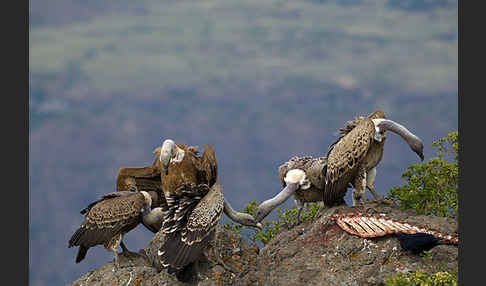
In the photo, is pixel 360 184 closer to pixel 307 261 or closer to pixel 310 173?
pixel 310 173

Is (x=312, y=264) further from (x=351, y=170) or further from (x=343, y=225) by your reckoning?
(x=351, y=170)

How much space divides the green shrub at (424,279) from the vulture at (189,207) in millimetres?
2775

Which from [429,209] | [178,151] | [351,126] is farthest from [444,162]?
[178,151]

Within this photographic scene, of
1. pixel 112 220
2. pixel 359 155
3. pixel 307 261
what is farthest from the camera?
pixel 359 155

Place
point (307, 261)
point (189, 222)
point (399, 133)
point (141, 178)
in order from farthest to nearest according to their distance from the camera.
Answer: point (141, 178)
point (399, 133)
point (307, 261)
point (189, 222)

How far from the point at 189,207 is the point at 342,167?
9.55ft

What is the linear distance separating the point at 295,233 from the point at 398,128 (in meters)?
2.59

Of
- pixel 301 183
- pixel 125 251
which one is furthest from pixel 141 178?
pixel 301 183

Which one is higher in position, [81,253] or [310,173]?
[310,173]

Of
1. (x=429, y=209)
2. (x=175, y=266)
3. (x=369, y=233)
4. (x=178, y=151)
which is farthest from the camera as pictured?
(x=429, y=209)

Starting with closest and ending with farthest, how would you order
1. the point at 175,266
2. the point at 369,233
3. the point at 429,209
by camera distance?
the point at 175,266, the point at 369,233, the point at 429,209

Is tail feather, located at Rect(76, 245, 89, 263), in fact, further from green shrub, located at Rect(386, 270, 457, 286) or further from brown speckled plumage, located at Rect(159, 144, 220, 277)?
green shrub, located at Rect(386, 270, 457, 286)

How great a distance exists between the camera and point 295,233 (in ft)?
39.8

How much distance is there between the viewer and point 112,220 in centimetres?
1087
